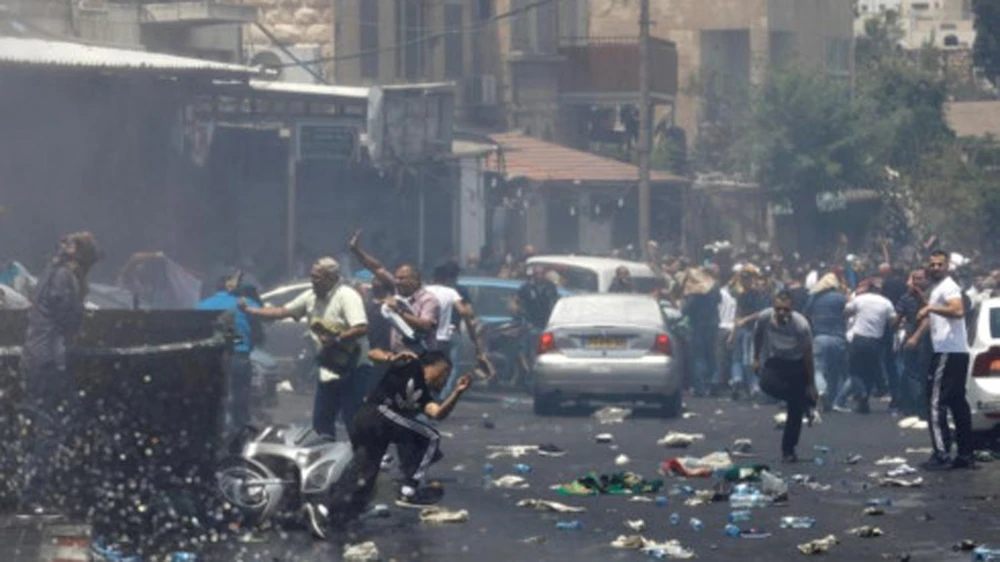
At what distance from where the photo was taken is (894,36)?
94.9 m

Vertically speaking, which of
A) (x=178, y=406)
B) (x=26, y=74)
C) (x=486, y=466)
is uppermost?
(x=26, y=74)

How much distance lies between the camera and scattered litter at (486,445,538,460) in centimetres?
2108

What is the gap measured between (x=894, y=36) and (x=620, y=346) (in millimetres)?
69958

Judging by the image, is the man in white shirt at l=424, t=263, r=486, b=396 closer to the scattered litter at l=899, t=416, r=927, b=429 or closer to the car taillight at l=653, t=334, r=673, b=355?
the car taillight at l=653, t=334, r=673, b=355

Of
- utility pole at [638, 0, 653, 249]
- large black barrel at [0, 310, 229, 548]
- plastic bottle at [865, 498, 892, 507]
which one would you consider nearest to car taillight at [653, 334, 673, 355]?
plastic bottle at [865, 498, 892, 507]

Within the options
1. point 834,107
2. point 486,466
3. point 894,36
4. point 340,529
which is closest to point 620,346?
point 486,466

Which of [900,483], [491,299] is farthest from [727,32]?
[900,483]

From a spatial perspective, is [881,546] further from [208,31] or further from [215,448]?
[208,31]

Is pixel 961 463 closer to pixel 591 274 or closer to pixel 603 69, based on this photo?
pixel 591 274

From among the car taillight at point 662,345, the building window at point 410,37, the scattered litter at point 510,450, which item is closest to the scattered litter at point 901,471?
the scattered litter at point 510,450

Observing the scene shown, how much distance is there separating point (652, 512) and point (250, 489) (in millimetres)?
2925

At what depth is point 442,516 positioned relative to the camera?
51.9ft

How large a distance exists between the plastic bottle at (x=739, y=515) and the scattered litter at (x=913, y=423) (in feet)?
29.7

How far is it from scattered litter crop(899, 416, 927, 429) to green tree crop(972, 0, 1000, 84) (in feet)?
153
